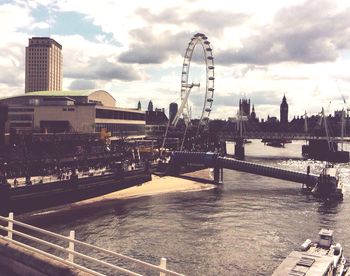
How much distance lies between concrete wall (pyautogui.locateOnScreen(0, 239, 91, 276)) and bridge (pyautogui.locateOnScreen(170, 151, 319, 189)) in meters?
91.3

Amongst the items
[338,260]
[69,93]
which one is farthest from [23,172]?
[69,93]

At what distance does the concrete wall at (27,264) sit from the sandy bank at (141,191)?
51086 millimetres

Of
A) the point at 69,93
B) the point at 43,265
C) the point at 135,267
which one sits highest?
the point at 69,93

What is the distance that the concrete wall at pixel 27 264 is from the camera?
13.4 m

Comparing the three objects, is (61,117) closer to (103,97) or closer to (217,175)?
(103,97)

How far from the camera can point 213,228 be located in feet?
188

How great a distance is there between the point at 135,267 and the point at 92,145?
87.0m

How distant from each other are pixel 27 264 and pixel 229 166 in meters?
101

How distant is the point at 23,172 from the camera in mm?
82938

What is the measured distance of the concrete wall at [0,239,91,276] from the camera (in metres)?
13.4

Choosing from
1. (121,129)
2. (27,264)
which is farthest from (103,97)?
(27,264)

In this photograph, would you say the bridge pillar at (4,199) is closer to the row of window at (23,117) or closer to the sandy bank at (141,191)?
the sandy bank at (141,191)

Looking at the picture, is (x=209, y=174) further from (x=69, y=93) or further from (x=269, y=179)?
(x=69, y=93)

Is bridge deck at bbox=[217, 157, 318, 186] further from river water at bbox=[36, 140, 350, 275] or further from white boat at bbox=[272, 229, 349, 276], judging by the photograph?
white boat at bbox=[272, 229, 349, 276]
